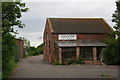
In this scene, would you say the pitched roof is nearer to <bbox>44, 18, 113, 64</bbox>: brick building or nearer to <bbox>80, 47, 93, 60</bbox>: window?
<bbox>44, 18, 113, 64</bbox>: brick building

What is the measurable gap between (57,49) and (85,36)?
484cm

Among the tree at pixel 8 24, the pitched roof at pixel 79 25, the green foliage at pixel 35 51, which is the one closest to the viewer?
the tree at pixel 8 24

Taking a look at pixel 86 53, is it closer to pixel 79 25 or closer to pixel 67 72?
pixel 79 25

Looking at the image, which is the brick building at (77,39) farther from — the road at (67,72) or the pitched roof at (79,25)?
the road at (67,72)

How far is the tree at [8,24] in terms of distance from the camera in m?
14.0

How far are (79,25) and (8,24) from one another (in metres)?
28.7

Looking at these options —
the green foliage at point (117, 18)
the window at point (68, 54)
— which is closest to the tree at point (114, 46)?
the green foliage at point (117, 18)

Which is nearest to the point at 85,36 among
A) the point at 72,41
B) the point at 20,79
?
the point at 72,41

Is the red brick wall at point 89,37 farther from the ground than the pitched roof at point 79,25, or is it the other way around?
the pitched roof at point 79,25

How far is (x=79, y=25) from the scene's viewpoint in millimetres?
42312

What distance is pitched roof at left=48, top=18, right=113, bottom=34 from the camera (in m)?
40.5

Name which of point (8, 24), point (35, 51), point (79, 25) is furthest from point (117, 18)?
point (35, 51)

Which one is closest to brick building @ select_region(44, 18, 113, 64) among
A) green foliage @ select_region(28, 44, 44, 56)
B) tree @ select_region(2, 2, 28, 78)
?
tree @ select_region(2, 2, 28, 78)

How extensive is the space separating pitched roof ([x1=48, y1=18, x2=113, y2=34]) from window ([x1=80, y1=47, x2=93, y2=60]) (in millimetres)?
3155
